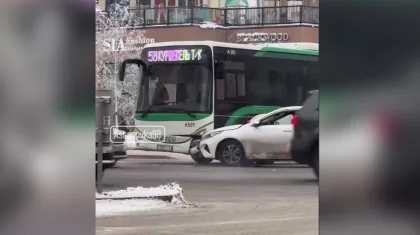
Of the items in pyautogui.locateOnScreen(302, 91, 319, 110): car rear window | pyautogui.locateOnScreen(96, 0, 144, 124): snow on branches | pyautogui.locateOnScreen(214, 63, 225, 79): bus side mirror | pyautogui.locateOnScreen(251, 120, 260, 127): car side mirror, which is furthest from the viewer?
pyautogui.locateOnScreen(214, 63, 225, 79): bus side mirror

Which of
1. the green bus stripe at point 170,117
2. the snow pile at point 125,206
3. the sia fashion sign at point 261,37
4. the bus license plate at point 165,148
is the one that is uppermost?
the sia fashion sign at point 261,37

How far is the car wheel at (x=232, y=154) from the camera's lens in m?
3.82

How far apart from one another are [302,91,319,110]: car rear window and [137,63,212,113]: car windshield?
62 centimetres

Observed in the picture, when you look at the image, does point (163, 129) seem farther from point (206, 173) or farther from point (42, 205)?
point (42, 205)

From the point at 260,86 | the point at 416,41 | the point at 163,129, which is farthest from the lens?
the point at 260,86

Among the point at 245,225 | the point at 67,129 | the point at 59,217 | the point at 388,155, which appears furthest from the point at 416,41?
the point at 59,217

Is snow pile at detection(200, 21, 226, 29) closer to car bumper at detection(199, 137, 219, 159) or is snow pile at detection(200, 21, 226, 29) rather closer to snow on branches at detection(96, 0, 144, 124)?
snow on branches at detection(96, 0, 144, 124)

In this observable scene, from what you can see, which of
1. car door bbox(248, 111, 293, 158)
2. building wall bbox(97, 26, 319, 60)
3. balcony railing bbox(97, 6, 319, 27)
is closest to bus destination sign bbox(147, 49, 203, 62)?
building wall bbox(97, 26, 319, 60)

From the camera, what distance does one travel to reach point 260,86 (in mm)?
4246

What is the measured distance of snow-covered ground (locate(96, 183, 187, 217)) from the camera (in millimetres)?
3717

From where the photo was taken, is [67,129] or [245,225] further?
[245,225]

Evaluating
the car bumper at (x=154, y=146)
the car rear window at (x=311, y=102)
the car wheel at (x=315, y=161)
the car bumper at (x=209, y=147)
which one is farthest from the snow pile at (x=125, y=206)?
the car rear window at (x=311, y=102)

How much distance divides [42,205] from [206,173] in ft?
3.12

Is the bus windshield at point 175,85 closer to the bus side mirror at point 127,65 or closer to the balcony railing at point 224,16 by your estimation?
the bus side mirror at point 127,65
